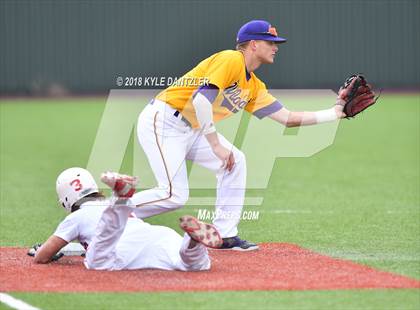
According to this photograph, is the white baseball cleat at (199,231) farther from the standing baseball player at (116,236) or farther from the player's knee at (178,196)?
the player's knee at (178,196)

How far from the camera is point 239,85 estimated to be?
31.8ft

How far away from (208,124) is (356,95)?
4.97ft

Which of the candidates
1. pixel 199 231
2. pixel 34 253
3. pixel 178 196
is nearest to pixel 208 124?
pixel 178 196

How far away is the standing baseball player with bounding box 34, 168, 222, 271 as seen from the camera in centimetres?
809

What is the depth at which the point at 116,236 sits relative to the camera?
26.8ft

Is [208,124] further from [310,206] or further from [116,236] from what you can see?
[310,206]

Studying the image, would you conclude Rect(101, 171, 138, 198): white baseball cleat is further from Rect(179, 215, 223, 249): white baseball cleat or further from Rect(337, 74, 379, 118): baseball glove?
Rect(337, 74, 379, 118): baseball glove

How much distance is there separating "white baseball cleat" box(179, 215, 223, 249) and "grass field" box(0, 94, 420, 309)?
57 centimetres

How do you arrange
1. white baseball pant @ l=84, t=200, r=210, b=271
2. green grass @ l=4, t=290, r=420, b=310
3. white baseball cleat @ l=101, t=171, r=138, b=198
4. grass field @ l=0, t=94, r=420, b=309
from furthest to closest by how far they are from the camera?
white baseball pant @ l=84, t=200, r=210, b=271 < white baseball cleat @ l=101, t=171, r=138, b=198 < grass field @ l=0, t=94, r=420, b=309 < green grass @ l=4, t=290, r=420, b=310

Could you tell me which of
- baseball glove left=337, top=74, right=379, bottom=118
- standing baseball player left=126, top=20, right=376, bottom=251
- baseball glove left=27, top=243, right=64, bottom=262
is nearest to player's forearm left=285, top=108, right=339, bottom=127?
standing baseball player left=126, top=20, right=376, bottom=251

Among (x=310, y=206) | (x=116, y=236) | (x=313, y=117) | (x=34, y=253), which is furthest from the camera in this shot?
(x=310, y=206)

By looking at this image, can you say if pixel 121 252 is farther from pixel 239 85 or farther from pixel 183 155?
pixel 239 85

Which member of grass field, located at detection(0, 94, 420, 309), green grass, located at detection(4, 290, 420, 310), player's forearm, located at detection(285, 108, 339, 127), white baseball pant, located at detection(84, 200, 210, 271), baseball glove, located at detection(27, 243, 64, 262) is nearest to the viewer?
green grass, located at detection(4, 290, 420, 310)

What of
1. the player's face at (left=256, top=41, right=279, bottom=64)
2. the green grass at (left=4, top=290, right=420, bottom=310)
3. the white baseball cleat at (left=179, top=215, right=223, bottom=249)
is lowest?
the green grass at (left=4, top=290, right=420, bottom=310)
